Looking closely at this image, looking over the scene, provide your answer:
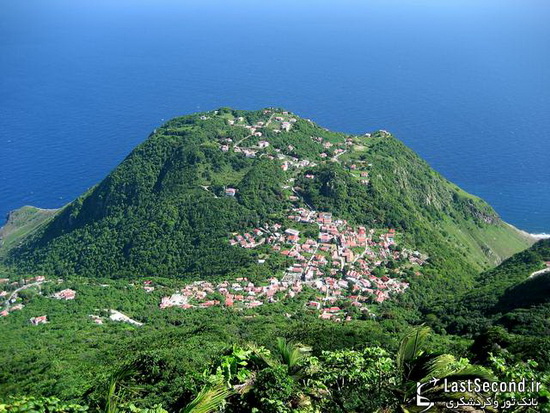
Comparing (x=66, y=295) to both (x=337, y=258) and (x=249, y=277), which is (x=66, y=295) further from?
(x=337, y=258)

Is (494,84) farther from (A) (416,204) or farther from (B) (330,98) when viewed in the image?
(A) (416,204)

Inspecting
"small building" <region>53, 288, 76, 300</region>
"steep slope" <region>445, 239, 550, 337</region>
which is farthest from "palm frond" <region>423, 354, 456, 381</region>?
"small building" <region>53, 288, 76, 300</region>

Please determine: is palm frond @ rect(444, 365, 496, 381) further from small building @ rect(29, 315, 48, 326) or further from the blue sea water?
the blue sea water

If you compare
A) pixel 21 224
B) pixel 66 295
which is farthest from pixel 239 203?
pixel 21 224

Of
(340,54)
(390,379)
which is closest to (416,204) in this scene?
(390,379)

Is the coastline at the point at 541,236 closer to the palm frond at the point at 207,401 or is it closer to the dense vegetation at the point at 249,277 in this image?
the dense vegetation at the point at 249,277

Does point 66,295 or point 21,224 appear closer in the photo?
point 66,295
